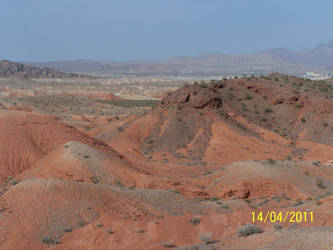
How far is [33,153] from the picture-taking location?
2103 cm

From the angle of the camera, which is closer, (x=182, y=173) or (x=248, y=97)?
(x=182, y=173)

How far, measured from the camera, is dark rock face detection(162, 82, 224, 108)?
33250mm

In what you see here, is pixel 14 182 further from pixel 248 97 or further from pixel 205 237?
pixel 248 97

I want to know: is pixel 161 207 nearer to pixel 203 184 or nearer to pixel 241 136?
pixel 203 184

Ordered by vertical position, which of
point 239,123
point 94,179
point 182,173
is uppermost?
point 239,123

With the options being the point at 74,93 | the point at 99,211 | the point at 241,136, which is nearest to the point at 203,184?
the point at 99,211

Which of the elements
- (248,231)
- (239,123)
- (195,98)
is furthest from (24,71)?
(248,231)

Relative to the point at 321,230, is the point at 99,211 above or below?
below

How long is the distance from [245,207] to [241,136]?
47.2 feet

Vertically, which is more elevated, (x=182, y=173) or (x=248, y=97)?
(x=248, y=97)

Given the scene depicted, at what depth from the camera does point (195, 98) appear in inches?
1314
